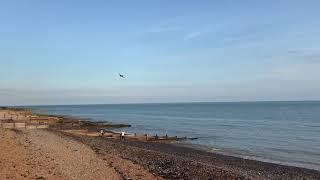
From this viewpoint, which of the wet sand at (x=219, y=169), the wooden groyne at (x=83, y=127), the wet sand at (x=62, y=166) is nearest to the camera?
the wet sand at (x=62, y=166)

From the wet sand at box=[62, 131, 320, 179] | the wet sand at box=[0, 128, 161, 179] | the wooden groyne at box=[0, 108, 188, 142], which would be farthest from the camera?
the wooden groyne at box=[0, 108, 188, 142]

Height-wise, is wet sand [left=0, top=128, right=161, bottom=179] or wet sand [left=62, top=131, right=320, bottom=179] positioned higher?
wet sand [left=0, top=128, right=161, bottom=179]

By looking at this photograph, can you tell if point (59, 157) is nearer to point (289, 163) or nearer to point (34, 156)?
point (34, 156)

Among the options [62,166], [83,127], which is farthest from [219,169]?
[83,127]

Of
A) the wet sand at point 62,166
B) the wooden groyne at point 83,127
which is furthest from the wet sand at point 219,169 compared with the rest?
the wooden groyne at point 83,127

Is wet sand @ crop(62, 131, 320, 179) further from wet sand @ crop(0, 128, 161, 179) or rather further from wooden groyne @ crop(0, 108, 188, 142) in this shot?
wooden groyne @ crop(0, 108, 188, 142)

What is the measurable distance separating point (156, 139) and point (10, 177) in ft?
107

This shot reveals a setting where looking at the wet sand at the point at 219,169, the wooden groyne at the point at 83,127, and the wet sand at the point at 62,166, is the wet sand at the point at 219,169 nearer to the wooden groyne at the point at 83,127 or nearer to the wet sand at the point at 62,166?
the wet sand at the point at 62,166

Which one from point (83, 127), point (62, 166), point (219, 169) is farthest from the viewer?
point (83, 127)

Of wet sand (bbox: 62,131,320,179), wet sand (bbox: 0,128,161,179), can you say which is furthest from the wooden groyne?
wet sand (bbox: 0,128,161,179)

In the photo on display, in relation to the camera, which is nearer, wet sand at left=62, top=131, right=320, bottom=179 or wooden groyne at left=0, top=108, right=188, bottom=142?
wet sand at left=62, top=131, right=320, bottom=179

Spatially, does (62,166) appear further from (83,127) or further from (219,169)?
(83,127)

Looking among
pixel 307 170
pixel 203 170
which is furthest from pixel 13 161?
pixel 307 170

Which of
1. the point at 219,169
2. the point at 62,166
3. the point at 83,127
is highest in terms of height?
the point at 62,166
